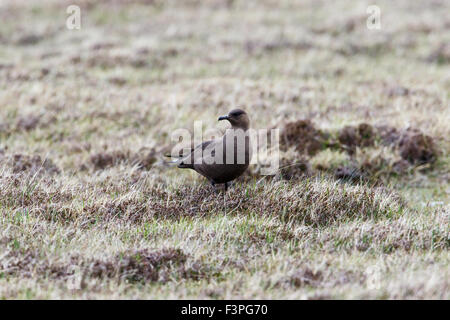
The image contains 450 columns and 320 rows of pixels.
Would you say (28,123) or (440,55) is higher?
(440,55)

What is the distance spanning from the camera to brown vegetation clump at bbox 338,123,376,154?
30.6 feet

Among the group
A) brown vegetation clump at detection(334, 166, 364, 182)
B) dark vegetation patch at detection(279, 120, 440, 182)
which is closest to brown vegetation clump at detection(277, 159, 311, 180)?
dark vegetation patch at detection(279, 120, 440, 182)

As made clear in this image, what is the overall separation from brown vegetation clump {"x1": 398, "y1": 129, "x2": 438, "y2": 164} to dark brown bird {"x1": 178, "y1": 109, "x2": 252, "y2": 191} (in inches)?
138

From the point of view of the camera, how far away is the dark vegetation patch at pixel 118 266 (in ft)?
16.2

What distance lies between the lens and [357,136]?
9.38m

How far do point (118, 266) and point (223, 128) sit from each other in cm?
538

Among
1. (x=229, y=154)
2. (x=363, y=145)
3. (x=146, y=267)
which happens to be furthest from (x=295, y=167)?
(x=146, y=267)

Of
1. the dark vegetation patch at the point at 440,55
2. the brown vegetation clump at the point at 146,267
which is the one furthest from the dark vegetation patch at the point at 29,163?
the dark vegetation patch at the point at 440,55

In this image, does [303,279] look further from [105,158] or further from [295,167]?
[105,158]

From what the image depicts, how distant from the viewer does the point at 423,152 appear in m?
9.13

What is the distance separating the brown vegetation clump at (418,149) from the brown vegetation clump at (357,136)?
51 centimetres
